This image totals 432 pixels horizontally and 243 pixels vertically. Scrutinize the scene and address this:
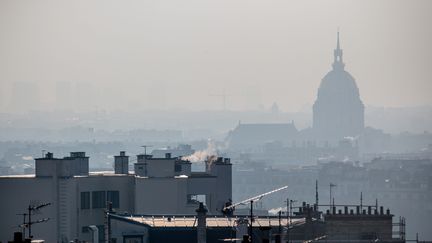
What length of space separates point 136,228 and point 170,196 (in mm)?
13320

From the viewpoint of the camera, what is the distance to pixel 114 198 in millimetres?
57375

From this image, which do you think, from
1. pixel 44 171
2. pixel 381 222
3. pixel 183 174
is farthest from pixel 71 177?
pixel 381 222

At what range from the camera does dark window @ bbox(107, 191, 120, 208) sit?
57.1 metres

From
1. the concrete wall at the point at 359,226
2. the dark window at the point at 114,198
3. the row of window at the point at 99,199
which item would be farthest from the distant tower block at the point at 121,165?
the concrete wall at the point at 359,226

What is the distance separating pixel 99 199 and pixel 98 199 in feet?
0.13

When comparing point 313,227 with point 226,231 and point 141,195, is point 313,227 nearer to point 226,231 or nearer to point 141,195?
point 226,231

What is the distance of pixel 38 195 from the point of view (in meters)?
55.6

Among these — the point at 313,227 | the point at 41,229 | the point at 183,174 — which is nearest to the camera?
the point at 313,227

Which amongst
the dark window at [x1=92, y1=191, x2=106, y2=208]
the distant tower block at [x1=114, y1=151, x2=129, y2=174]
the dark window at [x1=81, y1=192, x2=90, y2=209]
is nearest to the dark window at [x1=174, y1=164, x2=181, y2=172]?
the distant tower block at [x1=114, y1=151, x2=129, y2=174]

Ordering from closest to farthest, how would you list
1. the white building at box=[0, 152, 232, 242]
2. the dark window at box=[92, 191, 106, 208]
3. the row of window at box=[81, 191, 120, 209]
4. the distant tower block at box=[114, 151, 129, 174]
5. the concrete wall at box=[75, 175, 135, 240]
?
the white building at box=[0, 152, 232, 242] → the concrete wall at box=[75, 175, 135, 240] → the row of window at box=[81, 191, 120, 209] → the dark window at box=[92, 191, 106, 208] → the distant tower block at box=[114, 151, 129, 174]

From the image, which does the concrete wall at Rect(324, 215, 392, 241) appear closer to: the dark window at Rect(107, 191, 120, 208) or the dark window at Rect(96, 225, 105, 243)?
the dark window at Rect(96, 225, 105, 243)

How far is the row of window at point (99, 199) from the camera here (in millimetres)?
56281

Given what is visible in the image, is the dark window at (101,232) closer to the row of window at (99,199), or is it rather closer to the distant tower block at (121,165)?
the row of window at (99,199)

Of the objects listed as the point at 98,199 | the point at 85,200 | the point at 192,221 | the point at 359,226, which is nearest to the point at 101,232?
the point at 85,200
